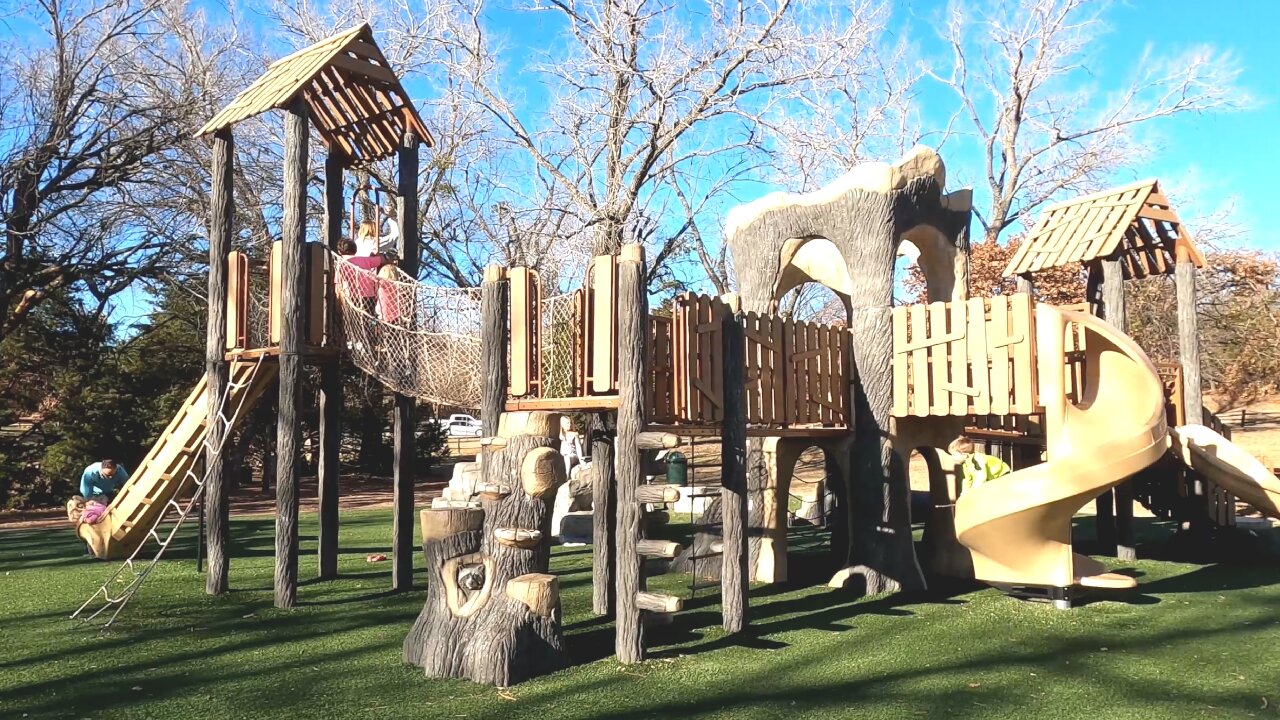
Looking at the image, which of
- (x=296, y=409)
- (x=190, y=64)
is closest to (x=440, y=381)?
(x=296, y=409)

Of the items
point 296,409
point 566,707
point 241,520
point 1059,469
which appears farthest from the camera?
point 241,520

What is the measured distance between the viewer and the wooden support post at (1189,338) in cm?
1031

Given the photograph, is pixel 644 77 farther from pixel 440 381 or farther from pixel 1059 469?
pixel 1059 469

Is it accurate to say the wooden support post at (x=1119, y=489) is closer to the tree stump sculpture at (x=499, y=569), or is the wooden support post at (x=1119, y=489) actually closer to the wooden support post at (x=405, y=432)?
the tree stump sculpture at (x=499, y=569)

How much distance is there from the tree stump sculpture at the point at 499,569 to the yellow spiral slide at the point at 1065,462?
361cm

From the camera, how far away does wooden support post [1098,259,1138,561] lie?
33.3ft

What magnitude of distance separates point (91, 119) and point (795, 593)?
17.5 metres

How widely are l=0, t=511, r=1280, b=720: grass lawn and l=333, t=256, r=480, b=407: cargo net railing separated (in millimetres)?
1927

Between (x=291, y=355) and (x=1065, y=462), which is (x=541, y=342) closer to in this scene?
(x=291, y=355)

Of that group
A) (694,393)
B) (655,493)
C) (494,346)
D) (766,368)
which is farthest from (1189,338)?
(494,346)

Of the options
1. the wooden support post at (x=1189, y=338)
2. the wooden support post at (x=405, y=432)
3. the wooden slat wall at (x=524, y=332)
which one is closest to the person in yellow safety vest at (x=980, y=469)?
the wooden support post at (x=1189, y=338)

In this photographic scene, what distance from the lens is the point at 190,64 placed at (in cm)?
2102

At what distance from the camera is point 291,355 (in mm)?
8164

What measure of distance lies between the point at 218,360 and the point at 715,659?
537 cm
